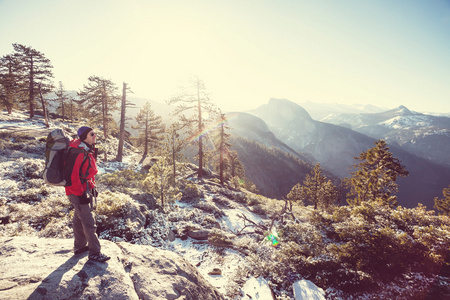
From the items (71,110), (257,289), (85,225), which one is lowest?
(257,289)

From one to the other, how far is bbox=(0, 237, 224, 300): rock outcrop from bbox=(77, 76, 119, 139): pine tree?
25734 mm

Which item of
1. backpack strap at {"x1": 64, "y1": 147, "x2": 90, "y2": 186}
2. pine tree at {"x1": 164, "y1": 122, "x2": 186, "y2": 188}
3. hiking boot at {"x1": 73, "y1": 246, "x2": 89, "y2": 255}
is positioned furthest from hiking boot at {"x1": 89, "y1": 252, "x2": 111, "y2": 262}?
pine tree at {"x1": 164, "y1": 122, "x2": 186, "y2": 188}

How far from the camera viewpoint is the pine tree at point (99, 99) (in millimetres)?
26234

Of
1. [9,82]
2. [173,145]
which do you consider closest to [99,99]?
[9,82]

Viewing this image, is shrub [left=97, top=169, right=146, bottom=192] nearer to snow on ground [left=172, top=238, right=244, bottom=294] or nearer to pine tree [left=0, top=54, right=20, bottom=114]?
snow on ground [left=172, top=238, right=244, bottom=294]

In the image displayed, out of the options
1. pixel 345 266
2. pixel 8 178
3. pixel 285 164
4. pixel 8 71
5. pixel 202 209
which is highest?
pixel 8 71

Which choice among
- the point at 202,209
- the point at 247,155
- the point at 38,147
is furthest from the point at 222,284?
the point at 247,155

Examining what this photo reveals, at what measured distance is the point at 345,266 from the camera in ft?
19.8

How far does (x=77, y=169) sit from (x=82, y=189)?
0.43 m

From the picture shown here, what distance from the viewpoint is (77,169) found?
3893 millimetres

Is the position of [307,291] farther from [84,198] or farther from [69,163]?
[69,163]

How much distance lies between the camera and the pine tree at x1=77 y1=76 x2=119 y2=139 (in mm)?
26234

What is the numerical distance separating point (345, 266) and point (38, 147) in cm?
2215

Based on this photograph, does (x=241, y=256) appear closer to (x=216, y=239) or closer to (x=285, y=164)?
(x=216, y=239)
